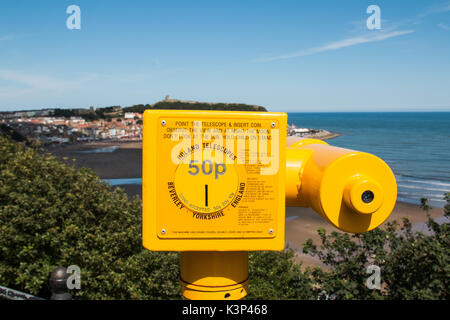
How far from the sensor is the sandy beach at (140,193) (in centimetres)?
1761

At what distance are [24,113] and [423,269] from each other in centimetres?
9369

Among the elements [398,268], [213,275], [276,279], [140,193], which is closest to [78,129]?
[140,193]

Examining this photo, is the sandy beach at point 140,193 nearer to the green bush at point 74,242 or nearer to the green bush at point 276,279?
the green bush at point 74,242

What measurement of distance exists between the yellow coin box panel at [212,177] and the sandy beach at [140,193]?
501 millimetres

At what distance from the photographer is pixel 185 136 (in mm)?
1633

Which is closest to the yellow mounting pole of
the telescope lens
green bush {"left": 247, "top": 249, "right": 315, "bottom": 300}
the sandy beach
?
the telescope lens

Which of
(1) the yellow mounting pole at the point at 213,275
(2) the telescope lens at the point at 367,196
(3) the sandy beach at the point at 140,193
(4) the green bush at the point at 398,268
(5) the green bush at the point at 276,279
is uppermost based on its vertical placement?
(2) the telescope lens at the point at 367,196

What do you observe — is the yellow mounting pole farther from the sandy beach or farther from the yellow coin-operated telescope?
the sandy beach

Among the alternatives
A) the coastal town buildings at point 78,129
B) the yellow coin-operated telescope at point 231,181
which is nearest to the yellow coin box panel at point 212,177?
the yellow coin-operated telescope at point 231,181

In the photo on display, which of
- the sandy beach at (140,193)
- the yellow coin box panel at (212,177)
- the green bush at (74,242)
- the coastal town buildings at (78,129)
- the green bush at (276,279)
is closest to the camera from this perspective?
the yellow coin box panel at (212,177)

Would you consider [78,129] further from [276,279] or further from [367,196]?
[367,196]

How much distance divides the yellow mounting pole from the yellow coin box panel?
0.40 ft

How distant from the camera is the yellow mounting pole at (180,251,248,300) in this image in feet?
5.80

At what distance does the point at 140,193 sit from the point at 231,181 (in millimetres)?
25525
